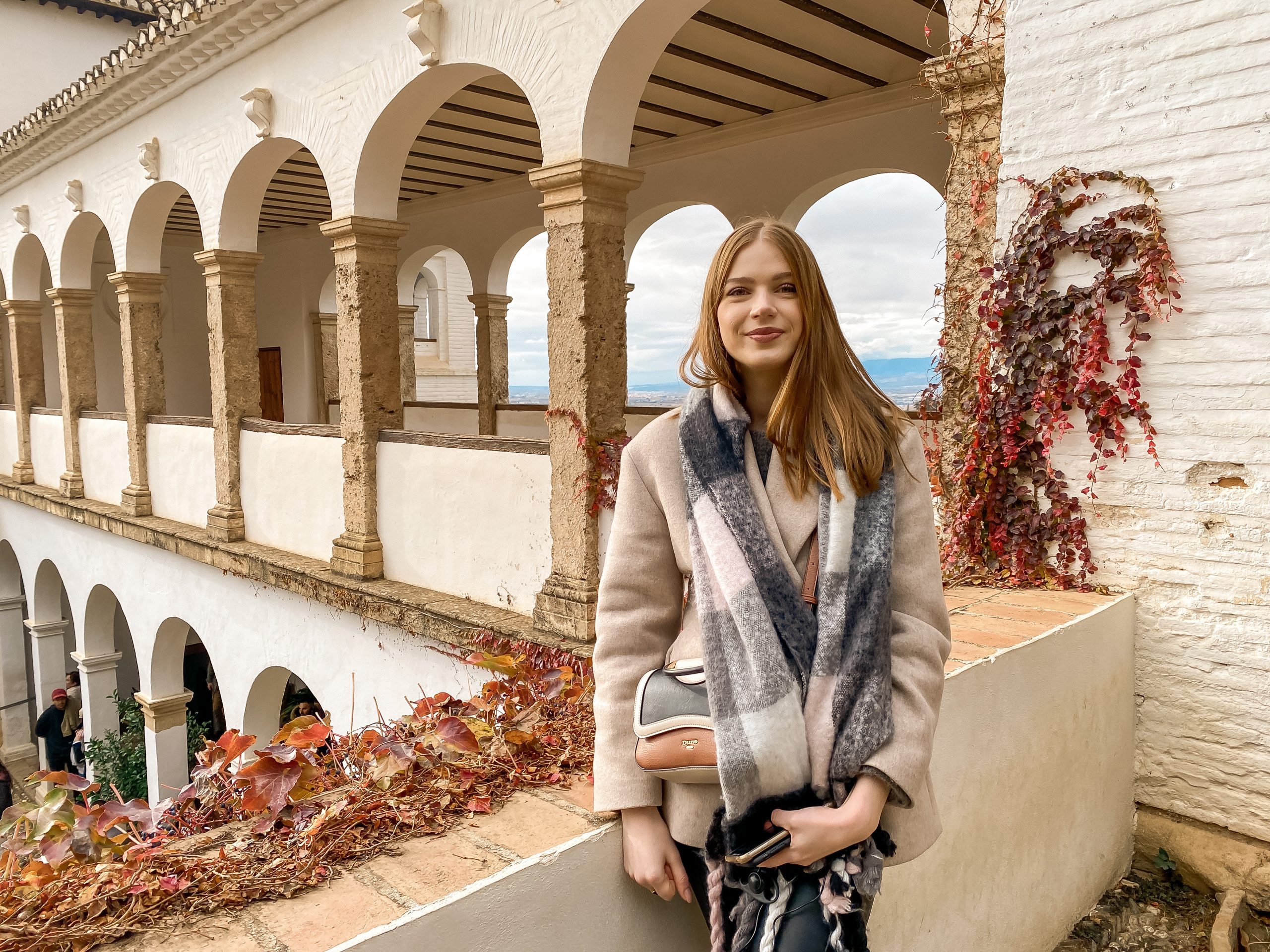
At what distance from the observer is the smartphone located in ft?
4.29

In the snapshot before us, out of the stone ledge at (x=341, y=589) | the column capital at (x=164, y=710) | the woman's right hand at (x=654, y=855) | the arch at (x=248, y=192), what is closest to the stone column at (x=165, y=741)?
the column capital at (x=164, y=710)

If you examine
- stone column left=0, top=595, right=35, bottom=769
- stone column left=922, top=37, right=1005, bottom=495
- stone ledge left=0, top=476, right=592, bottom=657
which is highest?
stone column left=922, top=37, right=1005, bottom=495

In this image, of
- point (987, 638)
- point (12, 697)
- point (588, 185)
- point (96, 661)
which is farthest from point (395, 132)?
point (12, 697)

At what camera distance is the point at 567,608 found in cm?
542

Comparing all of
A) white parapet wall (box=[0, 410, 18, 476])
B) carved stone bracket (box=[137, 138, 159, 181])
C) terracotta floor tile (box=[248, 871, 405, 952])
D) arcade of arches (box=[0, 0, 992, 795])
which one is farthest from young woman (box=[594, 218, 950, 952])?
white parapet wall (box=[0, 410, 18, 476])

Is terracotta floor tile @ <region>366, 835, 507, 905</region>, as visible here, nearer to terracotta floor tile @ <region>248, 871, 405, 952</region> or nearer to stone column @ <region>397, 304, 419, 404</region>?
terracotta floor tile @ <region>248, 871, 405, 952</region>

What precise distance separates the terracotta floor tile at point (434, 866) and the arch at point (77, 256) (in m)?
11.6

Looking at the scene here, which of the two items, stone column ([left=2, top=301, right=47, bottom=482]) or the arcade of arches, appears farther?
stone column ([left=2, top=301, right=47, bottom=482])

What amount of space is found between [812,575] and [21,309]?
14.6 metres

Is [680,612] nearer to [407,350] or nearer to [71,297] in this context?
[71,297]

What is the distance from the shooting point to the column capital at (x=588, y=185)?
516 centimetres

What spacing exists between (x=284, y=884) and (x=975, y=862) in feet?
5.92

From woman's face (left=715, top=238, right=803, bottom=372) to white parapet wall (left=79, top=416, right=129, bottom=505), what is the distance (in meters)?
10.7

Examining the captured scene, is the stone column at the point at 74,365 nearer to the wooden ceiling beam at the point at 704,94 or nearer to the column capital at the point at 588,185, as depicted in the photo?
the wooden ceiling beam at the point at 704,94
